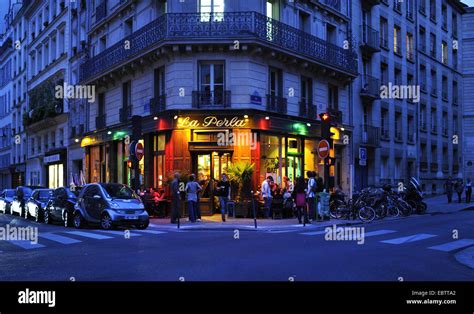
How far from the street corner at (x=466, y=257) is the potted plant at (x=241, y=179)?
10722mm

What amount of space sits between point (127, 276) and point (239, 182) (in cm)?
1397

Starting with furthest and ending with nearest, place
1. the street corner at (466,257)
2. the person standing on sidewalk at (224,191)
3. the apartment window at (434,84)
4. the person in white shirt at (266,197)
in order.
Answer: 1. the apartment window at (434,84)
2. the person in white shirt at (266,197)
3. the person standing on sidewalk at (224,191)
4. the street corner at (466,257)

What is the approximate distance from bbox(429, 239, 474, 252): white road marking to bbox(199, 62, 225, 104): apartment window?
12330mm

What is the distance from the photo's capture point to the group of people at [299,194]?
60.5ft

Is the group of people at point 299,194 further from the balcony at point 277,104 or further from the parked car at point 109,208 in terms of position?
the parked car at point 109,208

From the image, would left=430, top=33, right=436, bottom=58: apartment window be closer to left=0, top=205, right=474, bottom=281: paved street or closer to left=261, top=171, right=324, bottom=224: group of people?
left=261, top=171, right=324, bottom=224: group of people

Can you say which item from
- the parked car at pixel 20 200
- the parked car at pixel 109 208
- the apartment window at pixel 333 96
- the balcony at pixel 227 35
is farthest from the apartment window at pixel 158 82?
the apartment window at pixel 333 96

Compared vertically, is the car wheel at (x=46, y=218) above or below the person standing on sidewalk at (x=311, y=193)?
below

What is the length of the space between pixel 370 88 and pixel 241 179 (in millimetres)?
12939

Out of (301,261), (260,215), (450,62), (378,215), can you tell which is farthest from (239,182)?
(450,62)

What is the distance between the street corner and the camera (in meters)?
9.74

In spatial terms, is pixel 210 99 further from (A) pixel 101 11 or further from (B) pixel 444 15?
(B) pixel 444 15

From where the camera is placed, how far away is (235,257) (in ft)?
32.2

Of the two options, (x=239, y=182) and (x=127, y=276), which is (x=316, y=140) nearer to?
(x=239, y=182)
